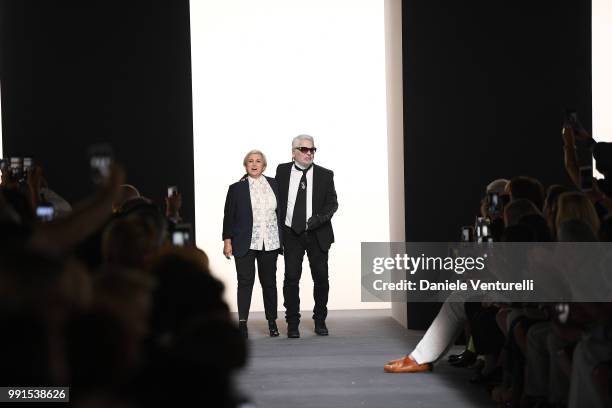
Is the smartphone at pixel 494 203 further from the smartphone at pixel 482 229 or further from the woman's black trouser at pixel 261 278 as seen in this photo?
the woman's black trouser at pixel 261 278

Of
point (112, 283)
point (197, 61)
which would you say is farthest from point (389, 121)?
point (112, 283)

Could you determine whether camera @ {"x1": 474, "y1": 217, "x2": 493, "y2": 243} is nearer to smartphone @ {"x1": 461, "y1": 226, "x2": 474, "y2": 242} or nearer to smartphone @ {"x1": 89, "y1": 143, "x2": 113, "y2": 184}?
smartphone @ {"x1": 461, "y1": 226, "x2": 474, "y2": 242}

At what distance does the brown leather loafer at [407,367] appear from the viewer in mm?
5539

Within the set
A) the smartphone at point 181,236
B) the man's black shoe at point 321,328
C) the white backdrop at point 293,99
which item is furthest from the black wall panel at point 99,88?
the smartphone at point 181,236

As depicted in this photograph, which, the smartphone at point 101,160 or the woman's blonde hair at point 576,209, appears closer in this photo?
the smartphone at point 101,160

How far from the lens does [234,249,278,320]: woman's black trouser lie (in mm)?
7348

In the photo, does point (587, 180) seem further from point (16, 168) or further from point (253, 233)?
point (253, 233)

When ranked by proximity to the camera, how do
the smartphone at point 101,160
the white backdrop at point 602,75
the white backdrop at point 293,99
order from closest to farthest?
the smartphone at point 101,160, the white backdrop at point 602,75, the white backdrop at point 293,99

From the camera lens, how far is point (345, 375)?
18.0ft

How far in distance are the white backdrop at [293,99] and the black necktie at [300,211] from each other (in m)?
1.62

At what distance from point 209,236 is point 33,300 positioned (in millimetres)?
7818

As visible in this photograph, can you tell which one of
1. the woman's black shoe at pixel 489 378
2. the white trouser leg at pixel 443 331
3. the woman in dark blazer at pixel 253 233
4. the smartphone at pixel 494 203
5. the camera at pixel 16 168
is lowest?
the woman's black shoe at pixel 489 378

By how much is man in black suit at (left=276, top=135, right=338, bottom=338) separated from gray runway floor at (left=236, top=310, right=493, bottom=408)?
1.14 feet

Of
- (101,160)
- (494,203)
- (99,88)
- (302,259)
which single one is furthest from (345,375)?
(101,160)
